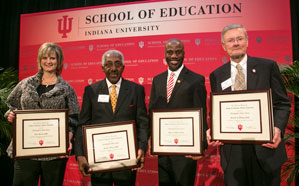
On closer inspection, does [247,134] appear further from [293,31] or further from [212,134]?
[293,31]

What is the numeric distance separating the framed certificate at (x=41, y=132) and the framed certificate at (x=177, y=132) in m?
0.95

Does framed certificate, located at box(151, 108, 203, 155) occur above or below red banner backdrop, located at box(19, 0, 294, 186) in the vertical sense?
below

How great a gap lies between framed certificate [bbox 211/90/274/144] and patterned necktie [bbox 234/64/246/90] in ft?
0.48

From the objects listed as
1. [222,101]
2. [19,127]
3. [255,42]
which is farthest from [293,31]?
[19,127]

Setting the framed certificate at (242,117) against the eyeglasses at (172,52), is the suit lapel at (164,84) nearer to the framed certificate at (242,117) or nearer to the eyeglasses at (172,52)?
the eyeglasses at (172,52)

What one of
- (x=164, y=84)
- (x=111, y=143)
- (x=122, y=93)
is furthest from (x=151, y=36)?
(x=111, y=143)

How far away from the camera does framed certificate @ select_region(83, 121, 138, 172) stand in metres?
2.38

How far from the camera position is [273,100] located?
2.20m

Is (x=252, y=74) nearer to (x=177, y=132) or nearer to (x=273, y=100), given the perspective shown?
(x=273, y=100)

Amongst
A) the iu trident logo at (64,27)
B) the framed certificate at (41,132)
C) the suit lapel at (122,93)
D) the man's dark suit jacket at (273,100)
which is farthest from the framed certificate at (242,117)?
the iu trident logo at (64,27)

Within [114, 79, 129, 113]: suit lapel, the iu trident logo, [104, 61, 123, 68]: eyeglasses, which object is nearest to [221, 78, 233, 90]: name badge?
[114, 79, 129, 113]: suit lapel

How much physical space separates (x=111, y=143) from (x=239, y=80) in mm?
1404

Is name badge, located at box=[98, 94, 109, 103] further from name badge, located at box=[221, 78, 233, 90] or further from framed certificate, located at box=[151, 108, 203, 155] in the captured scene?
name badge, located at box=[221, 78, 233, 90]

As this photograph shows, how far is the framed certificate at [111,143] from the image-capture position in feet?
7.81
